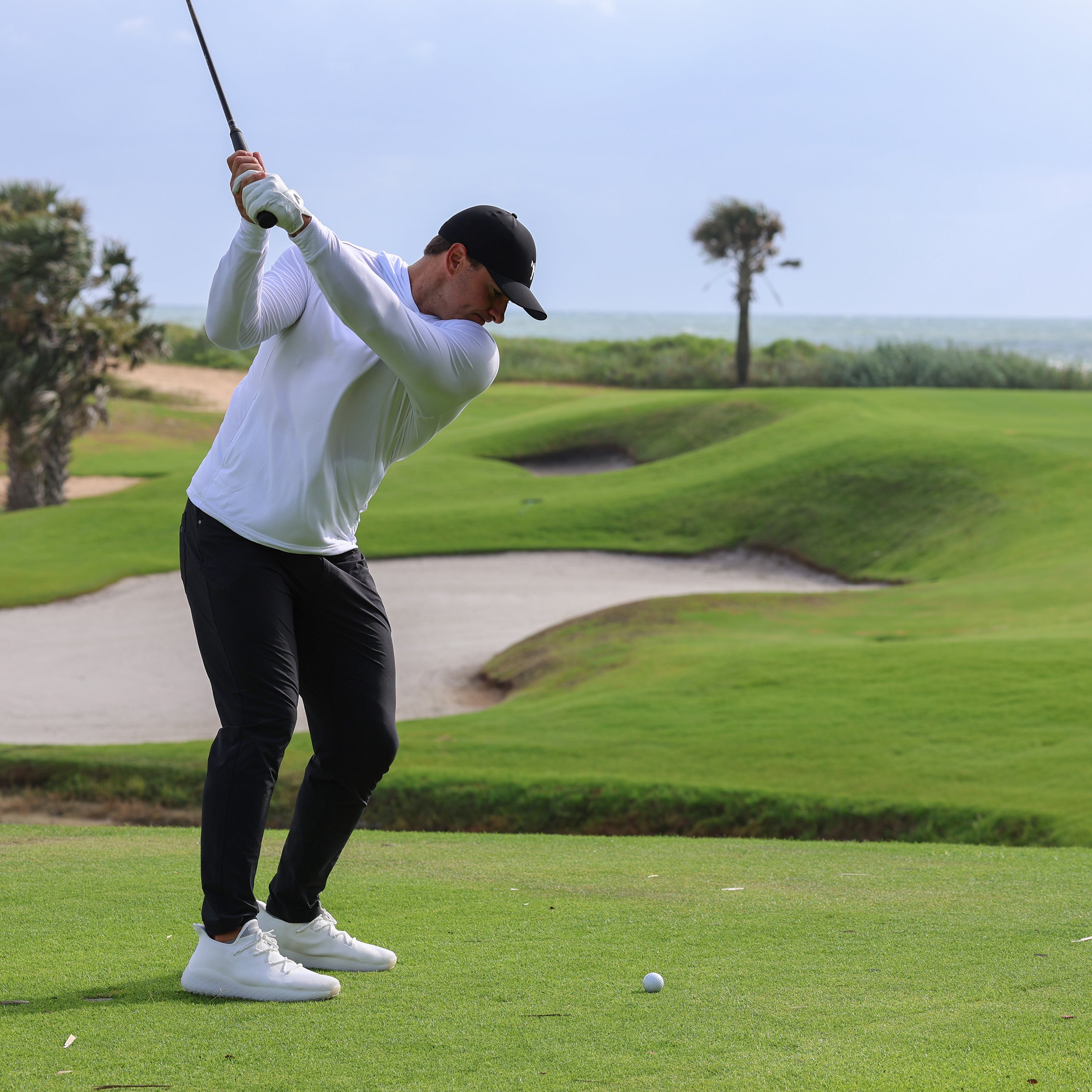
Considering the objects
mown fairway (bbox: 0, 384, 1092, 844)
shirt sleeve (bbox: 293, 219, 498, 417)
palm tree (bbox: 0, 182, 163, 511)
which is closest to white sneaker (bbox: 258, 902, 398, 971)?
shirt sleeve (bbox: 293, 219, 498, 417)

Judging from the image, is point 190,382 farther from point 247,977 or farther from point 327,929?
point 247,977

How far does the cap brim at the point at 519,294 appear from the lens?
3.45m

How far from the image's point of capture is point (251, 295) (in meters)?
3.41

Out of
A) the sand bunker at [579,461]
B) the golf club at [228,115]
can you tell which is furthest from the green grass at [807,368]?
the golf club at [228,115]

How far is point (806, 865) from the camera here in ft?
20.2

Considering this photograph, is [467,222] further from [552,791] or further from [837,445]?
[837,445]

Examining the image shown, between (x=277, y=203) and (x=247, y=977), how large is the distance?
6.90ft

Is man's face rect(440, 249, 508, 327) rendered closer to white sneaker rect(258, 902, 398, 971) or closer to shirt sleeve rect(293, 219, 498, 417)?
shirt sleeve rect(293, 219, 498, 417)

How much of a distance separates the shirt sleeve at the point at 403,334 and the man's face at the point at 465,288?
8cm

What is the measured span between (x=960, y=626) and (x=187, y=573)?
10782 millimetres

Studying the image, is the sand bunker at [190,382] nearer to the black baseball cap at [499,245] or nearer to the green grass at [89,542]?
the green grass at [89,542]

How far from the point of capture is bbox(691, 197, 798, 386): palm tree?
143 ft

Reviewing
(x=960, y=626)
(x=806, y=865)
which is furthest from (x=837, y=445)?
(x=806, y=865)

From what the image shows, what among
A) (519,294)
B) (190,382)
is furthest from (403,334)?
(190,382)
